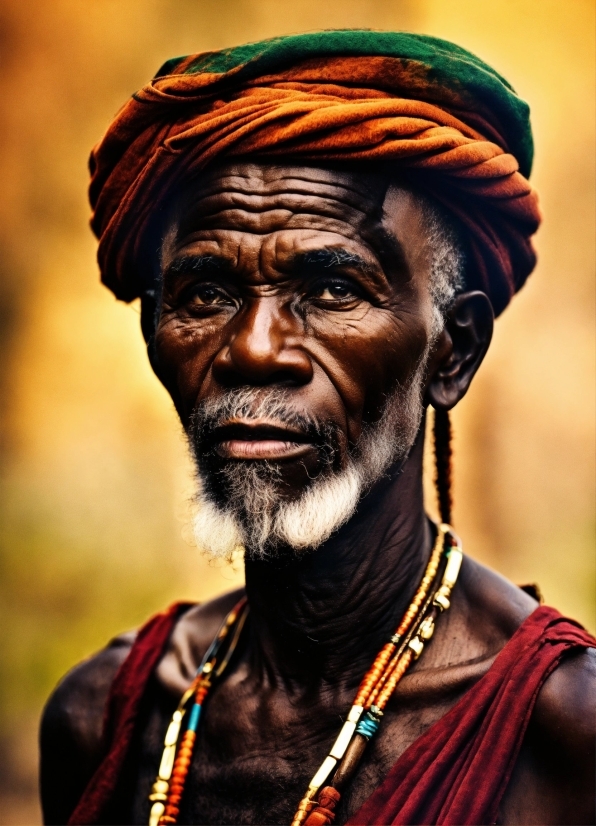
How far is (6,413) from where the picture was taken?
22.6ft

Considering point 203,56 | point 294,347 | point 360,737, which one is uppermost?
point 203,56

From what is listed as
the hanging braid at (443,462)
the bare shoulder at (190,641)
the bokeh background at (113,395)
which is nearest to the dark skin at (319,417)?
the bare shoulder at (190,641)

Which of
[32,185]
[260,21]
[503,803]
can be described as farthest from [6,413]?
[503,803]

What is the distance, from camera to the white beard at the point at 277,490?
2355 mm

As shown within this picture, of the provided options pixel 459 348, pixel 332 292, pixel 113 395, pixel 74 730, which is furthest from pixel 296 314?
pixel 113 395

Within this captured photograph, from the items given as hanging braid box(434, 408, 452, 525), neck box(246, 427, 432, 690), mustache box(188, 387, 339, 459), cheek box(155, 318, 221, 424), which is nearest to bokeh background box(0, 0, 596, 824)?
hanging braid box(434, 408, 452, 525)

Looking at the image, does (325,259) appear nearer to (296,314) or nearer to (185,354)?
(296,314)

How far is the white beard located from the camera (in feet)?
7.73

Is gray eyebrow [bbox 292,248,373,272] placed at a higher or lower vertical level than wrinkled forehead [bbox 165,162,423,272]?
lower

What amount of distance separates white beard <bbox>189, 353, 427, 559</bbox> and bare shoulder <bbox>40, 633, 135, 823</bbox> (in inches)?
31.6

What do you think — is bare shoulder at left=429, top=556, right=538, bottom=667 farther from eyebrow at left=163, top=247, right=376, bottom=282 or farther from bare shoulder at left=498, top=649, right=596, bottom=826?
eyebrow at left=163, top=247, right=376, bottom=282

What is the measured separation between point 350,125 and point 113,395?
16.6ft

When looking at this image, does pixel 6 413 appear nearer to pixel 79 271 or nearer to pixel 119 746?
pixel 79 271

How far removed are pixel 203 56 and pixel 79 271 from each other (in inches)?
182
